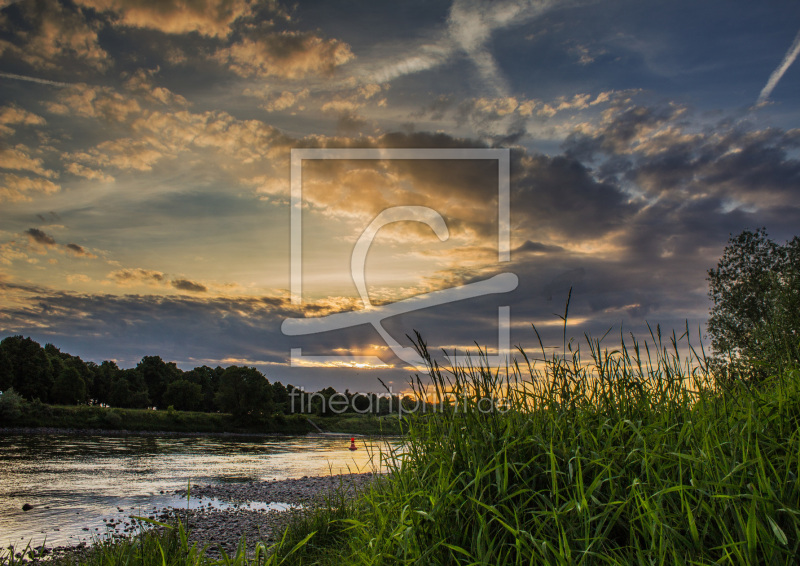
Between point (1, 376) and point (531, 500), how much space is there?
324 ft

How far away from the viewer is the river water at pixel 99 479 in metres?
14.6

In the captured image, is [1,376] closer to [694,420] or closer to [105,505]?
[105,505]

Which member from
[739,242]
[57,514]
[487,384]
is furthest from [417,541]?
[739,242]

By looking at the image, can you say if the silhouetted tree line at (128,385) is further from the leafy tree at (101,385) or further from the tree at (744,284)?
the tree at (744,284)

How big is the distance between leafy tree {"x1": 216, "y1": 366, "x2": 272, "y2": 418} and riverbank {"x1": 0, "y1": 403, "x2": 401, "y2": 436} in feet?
5.19

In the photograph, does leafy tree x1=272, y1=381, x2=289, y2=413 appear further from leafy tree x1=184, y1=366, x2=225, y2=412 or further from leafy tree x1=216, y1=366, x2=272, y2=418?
leafy tree x1=184, y1=366, x2=225, y2=412

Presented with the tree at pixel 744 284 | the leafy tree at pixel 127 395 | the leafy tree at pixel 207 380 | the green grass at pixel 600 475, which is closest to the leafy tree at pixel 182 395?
the leafy tree at pixel 127 395

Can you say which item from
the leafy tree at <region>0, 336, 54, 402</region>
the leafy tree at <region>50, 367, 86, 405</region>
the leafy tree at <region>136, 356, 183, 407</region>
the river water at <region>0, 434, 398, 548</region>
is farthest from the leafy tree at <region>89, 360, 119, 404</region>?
the river water at <region>0, 434, 398, 548</region>

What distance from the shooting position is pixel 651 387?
491cm

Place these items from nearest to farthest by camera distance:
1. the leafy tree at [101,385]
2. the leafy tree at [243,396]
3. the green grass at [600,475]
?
the green grass at [600,475] < the leafy tree at [243,396] < the leafy tree at [101,385]

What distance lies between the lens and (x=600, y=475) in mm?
3516

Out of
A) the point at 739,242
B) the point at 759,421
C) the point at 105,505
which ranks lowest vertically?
the point at 105,505

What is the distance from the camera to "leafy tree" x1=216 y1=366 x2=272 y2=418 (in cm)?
9000

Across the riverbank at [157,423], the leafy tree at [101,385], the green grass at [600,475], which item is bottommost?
the riverbank at [157,423]
